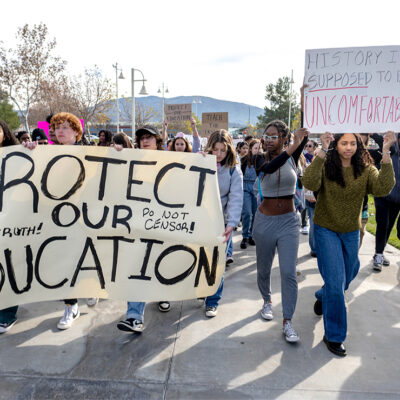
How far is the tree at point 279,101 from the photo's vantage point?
212 feet

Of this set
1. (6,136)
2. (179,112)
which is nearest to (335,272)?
(6,136)

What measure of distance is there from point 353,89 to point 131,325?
2.76 metres

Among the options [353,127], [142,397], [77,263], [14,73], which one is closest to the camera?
[142,397]

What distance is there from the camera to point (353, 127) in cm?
303

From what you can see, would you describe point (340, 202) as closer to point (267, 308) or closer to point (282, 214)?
point (282, 214)

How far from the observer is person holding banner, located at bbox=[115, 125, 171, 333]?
308cm

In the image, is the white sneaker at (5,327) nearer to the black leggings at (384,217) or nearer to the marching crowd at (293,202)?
the marching crowd at (293,202)

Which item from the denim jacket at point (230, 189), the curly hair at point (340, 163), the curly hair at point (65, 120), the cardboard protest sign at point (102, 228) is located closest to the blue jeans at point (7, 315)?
the cardboard protest sign at point (102, 228)

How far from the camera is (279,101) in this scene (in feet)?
216

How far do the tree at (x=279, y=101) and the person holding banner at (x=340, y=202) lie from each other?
63.8 m

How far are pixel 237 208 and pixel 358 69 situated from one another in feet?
5.16

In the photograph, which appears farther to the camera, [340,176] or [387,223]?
[387,223]

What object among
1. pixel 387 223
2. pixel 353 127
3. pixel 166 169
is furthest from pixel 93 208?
pixel 387 223

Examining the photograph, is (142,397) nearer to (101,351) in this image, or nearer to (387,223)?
(101,351)
